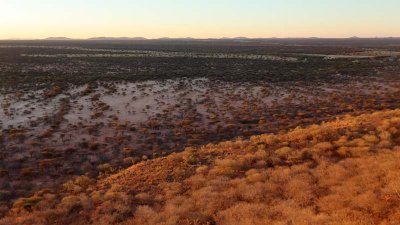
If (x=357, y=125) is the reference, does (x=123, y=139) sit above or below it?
below

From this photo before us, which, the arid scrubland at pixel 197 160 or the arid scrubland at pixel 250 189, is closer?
the arid scrubland at pixel 250 189

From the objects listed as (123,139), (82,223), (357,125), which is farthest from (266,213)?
(123,139)

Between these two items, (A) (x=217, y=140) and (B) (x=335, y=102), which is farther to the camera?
(B) (x=335, y=102)

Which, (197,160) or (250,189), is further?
(197,160)

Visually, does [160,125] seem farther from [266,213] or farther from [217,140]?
[266,213]

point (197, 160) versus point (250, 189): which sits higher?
point (250, 189)

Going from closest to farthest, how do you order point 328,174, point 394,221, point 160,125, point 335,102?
point 394,221
point 328,174
point 160,125
point 335,102

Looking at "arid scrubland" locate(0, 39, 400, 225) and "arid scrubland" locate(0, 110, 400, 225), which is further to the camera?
"arid scrubland" locate(0, 39, 400, 225)

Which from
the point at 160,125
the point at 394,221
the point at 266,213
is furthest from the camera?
the point at 160,125
